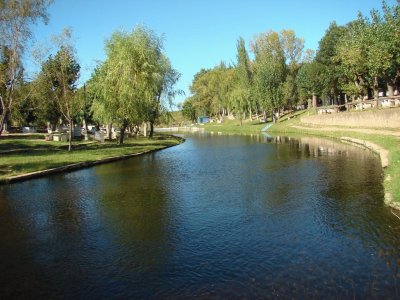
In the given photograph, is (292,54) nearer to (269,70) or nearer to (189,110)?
(269,70)

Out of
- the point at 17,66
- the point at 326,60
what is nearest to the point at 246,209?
the point at 17,66

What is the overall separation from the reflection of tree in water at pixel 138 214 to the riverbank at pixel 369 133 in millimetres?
9914

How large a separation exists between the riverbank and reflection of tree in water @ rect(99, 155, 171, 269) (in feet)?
32.5

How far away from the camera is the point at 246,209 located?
1739 centimetres

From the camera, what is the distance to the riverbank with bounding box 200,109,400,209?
19.6 m

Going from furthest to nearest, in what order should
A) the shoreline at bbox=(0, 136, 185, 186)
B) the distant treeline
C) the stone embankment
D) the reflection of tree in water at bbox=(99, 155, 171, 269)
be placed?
the distant treeline → the stone embankment → the shoreline at bbox=(0, 136, 185, 186) → the reflection of tree in water at bbox=(99, 155, 171, 269)

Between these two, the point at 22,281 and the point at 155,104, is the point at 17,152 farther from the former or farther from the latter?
the point at 22,281

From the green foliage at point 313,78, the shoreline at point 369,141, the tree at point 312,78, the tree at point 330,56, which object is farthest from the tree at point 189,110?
the tree at point 330,56

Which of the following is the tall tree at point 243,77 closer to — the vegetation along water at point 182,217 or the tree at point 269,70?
the tree at point 269,70

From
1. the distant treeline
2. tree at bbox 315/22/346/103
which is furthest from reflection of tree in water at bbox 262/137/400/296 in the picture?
tree at bbox 315/22/346/103

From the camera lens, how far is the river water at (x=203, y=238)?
32.9 feet

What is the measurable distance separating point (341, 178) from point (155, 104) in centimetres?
3879

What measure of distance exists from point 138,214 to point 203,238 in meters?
4.61

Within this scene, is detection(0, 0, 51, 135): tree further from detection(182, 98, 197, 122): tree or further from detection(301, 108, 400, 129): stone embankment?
detection(182, 98, 197, 122): tree
